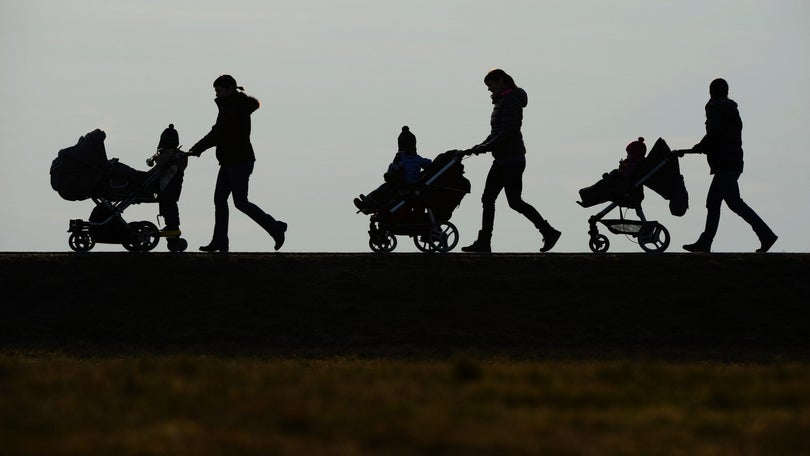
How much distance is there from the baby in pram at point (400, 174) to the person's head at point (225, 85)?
2255 millimetres

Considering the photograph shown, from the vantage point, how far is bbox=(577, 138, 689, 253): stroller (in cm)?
2025

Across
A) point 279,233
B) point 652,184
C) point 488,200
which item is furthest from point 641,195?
point 279,233

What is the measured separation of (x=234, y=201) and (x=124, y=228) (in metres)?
2.28

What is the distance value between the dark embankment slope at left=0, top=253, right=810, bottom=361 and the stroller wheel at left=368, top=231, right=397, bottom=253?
109 inches

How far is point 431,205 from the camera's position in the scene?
20297mm

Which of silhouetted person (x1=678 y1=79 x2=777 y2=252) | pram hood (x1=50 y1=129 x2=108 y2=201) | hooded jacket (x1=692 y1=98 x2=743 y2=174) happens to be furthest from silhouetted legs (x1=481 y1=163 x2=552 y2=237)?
pram hood (x1=50 y1=129 x2=108 y2=201)

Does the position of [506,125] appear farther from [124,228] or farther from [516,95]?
[124,228]

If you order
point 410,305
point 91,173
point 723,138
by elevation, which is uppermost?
point 723,138

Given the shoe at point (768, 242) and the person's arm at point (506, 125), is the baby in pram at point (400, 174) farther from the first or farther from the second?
the shoe at point (768, 242)

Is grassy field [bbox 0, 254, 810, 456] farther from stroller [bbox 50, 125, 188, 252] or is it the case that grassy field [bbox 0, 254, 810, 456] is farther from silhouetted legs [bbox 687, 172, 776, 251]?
stroller [bbox 50, 125, 188, 252]

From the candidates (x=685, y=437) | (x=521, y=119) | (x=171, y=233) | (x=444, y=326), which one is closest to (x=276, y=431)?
(x=685, y=437)

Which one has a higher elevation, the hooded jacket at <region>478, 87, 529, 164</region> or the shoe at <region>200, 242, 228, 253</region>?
the hooded jacket at <region>478, 87, 529, 164</region>

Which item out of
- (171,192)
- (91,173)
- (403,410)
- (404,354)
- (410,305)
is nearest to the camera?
(403,410)

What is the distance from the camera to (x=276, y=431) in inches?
273
